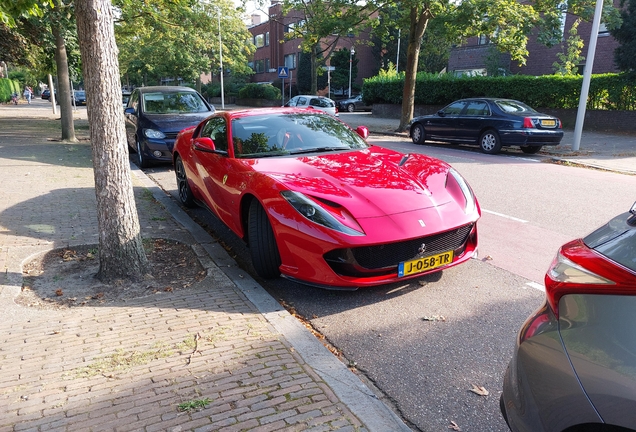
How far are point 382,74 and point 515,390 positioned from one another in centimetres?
3021

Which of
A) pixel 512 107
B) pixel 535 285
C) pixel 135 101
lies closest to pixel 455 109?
pixel 512 107

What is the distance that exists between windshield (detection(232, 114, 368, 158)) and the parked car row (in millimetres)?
14

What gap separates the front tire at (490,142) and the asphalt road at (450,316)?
6.32 meters

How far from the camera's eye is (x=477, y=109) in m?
13.8

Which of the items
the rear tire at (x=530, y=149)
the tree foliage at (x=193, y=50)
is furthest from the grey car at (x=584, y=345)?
the tree foliage at (x=193, y=50)

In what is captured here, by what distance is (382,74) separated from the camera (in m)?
30.3

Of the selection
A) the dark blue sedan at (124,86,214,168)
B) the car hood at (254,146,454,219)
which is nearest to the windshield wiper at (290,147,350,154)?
the car hood at (254,146,454,219)

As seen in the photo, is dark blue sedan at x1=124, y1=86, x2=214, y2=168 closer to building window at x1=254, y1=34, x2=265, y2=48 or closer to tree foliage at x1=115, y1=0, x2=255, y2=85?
tree foliage at x1=115, y1=0, x2=255, y2=85

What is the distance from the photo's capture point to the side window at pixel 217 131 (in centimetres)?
552

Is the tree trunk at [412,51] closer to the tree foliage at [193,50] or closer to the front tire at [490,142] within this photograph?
the front tire at [490,142]

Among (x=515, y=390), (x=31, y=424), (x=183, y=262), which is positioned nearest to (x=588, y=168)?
(x=183, y=262)

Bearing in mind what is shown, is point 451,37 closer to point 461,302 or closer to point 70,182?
point 70,182

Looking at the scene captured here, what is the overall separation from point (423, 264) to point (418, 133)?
12507 mm

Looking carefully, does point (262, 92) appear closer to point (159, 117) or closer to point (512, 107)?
point (512, 107)
